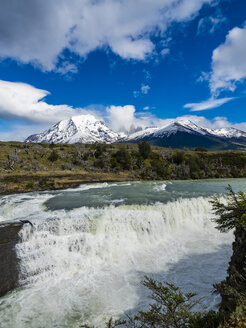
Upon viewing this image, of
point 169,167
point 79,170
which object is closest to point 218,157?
point 169,167

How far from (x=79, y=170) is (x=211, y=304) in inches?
2253

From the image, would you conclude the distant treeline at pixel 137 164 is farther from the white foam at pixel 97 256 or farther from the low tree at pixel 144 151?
the white foam at pixel 97 256

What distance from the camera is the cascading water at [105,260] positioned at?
35.6ft

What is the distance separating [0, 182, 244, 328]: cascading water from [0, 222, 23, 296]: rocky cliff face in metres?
0.49

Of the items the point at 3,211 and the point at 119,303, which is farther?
the point at 3,211

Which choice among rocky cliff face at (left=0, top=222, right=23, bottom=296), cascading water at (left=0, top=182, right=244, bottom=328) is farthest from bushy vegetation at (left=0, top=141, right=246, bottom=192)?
rocky cliff face at (left=0, top=222, right=23, bottom=296)

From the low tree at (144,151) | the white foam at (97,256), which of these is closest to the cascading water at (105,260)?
the white foam at (97,256)

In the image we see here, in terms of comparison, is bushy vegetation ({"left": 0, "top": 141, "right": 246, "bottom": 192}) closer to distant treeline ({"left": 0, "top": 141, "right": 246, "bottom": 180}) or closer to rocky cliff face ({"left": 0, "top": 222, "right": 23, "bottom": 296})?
distant treeline ({"left": 0, "top": 141, "right": 246, "bottom": 180})

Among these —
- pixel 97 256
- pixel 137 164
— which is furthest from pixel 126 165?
pixel 97 256

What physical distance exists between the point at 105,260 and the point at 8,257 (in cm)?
729

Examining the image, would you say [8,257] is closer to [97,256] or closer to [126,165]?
[97,256]

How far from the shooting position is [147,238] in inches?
766

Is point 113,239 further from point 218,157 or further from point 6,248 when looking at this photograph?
point 218,157

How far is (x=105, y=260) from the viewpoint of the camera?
52.6 ft
